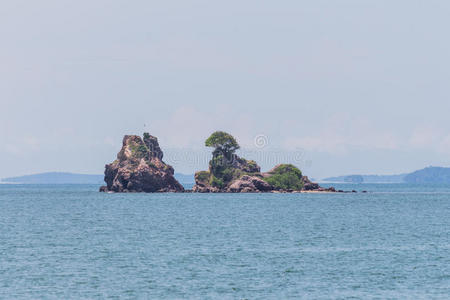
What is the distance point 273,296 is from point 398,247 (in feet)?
103

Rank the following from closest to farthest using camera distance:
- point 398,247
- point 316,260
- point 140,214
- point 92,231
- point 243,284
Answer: point 243,284 → point 316,260 → point 398,247 → point 92,231 → point 140,214

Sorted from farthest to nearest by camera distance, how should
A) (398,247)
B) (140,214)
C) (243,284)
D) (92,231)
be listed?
1. (140,214)
2. (92,231)
3. (398,247)
4. (243,284)

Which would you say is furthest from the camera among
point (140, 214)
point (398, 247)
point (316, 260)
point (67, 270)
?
point (140, 214)

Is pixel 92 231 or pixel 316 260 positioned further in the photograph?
pixel 92 231

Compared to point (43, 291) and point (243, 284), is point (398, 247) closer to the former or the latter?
point (243, 284)

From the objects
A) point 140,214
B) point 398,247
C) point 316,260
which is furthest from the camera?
point 140,214

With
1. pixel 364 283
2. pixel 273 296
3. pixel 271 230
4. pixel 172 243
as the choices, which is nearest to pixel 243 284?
pixel 273 296

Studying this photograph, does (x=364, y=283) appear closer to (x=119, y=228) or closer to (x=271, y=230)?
(x=271, y=230)

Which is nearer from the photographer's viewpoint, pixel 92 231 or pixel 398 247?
pixel 398 247

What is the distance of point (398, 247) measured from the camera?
2906 inches

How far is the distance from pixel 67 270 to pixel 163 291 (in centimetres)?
1203

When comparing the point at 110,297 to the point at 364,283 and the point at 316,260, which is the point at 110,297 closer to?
the point at 364,283

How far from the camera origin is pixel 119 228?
9719cm

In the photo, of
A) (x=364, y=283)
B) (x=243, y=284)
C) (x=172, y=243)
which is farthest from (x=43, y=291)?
(x=172, y=243)
